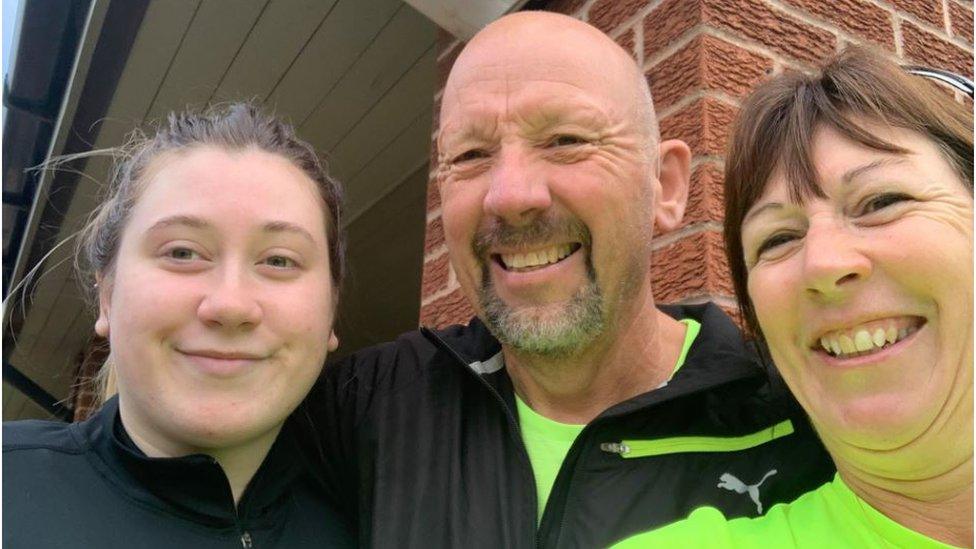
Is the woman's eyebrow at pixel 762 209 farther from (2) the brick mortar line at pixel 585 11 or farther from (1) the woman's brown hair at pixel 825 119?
(2) the brick mortar line at pixel 585 11

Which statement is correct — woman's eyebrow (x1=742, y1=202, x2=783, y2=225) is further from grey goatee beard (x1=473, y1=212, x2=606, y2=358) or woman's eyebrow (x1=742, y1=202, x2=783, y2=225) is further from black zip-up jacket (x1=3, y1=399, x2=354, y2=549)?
black zip-up jacket (x1=3, y1=399, x2=354, y2=549)

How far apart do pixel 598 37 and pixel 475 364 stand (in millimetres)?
727

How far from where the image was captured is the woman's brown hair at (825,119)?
1136 mm

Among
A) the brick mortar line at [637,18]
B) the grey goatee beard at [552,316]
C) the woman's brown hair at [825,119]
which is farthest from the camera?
the brick mortar line at [637,18]

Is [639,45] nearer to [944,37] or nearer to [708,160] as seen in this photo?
[708,160]

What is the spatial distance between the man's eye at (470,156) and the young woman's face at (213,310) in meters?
0.38

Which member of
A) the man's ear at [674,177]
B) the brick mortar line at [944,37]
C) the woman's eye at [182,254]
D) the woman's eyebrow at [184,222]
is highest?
the brick mortar line at [944,37]

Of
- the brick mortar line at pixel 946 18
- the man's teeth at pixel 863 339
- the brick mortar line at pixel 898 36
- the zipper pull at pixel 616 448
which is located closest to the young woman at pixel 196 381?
the zipper pull at pixel 616 448

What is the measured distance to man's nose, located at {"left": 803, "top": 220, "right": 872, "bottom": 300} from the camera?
3.43 feet

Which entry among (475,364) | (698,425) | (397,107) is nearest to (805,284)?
(698,425)

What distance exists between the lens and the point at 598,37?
1761 millimetres

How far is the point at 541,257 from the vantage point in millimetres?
1577

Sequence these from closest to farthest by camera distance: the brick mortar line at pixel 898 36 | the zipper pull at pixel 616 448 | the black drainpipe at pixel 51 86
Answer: the zipper pull at pixel 616 448
the brick mortar line at pixel 898 36
the black drainpipe at pixel 51 86

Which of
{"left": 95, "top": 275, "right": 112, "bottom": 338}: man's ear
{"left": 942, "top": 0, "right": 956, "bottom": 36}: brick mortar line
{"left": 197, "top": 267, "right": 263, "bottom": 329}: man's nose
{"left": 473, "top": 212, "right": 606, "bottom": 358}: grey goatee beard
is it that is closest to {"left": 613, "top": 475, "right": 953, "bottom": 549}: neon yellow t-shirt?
{"left": 473, "top": 212, "right": 606, "bottom": 358}: grey goatee beard
